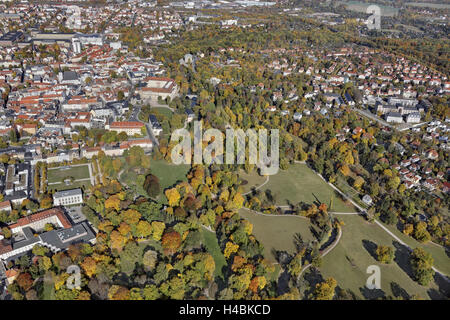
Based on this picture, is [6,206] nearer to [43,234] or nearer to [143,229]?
[43,234]

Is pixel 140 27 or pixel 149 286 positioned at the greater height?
pixel 140 27

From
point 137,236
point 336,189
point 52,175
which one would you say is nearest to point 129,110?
point 52,175

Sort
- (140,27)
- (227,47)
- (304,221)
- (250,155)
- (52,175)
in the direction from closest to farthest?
(304,221)
(52,175)
(250,155)
(227,47)
(140,27)

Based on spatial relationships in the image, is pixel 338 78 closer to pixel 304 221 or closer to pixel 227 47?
pixel 227 47

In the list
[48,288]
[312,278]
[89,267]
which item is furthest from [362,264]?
[48,288]

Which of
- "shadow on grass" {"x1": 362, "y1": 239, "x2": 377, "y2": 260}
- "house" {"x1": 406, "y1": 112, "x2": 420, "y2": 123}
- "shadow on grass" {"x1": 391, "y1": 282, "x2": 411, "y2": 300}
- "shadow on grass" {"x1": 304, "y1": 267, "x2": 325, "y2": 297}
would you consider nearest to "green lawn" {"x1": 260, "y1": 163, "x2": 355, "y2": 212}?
"shadow on grass" {"x1": 362, "y1": 239, "x2": 377, "y2": 260}

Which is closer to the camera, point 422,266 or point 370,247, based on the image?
point 422,266
